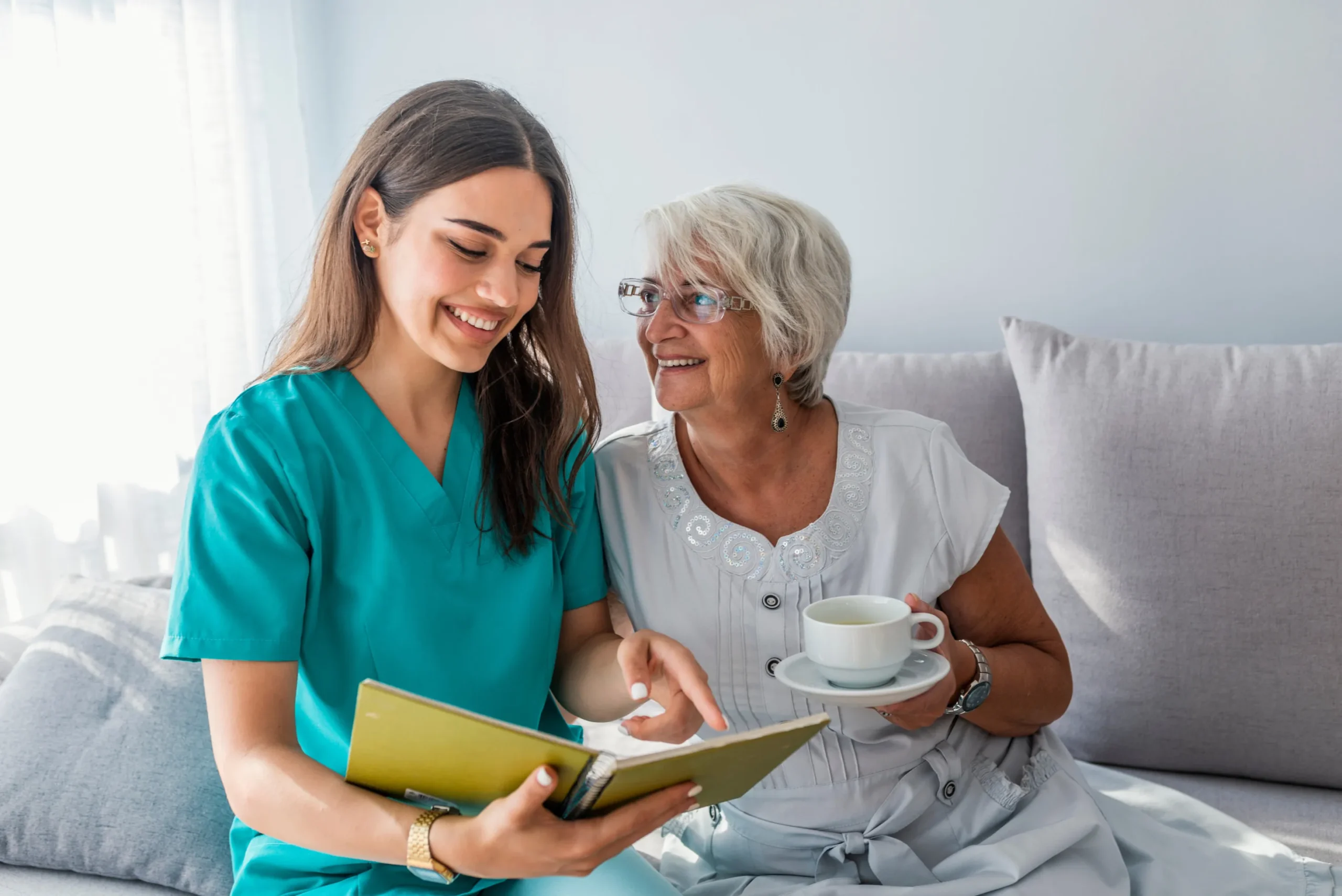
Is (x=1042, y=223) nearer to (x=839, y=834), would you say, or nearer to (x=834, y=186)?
(x=834, y=186)

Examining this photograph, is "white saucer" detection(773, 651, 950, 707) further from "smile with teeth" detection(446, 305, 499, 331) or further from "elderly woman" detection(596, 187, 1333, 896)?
"smile with teeth" detection(446, 305, 499, 331)

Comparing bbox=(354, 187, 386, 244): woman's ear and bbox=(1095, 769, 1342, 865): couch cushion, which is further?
bbox=(1095, 769, 1342, 865): couch cushion

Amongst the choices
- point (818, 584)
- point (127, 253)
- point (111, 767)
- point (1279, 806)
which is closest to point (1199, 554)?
point (1279, 806)

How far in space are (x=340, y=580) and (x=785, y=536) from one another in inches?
20.6

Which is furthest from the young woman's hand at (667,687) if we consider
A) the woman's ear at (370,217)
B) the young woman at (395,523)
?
the woman's ear at (370,217)

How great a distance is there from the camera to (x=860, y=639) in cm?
104

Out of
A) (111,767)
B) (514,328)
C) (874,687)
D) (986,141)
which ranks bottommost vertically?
(111,767)

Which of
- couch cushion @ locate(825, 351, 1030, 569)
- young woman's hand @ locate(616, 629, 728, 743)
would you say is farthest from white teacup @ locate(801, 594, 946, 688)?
couch cushion @ locate(825, 351, 1030, 569)

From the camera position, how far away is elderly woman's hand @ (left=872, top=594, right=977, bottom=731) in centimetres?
118

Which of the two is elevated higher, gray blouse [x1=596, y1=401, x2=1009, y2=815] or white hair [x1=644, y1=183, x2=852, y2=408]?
white hair [x1=644, y1=183, x2=852, y2=408]

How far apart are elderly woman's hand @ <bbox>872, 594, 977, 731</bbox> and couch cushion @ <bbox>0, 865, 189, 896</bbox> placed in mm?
959

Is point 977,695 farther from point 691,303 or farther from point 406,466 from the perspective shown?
point 406,466

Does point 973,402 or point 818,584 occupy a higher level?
point 973,402

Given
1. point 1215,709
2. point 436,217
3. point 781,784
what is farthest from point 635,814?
point 1215,709
